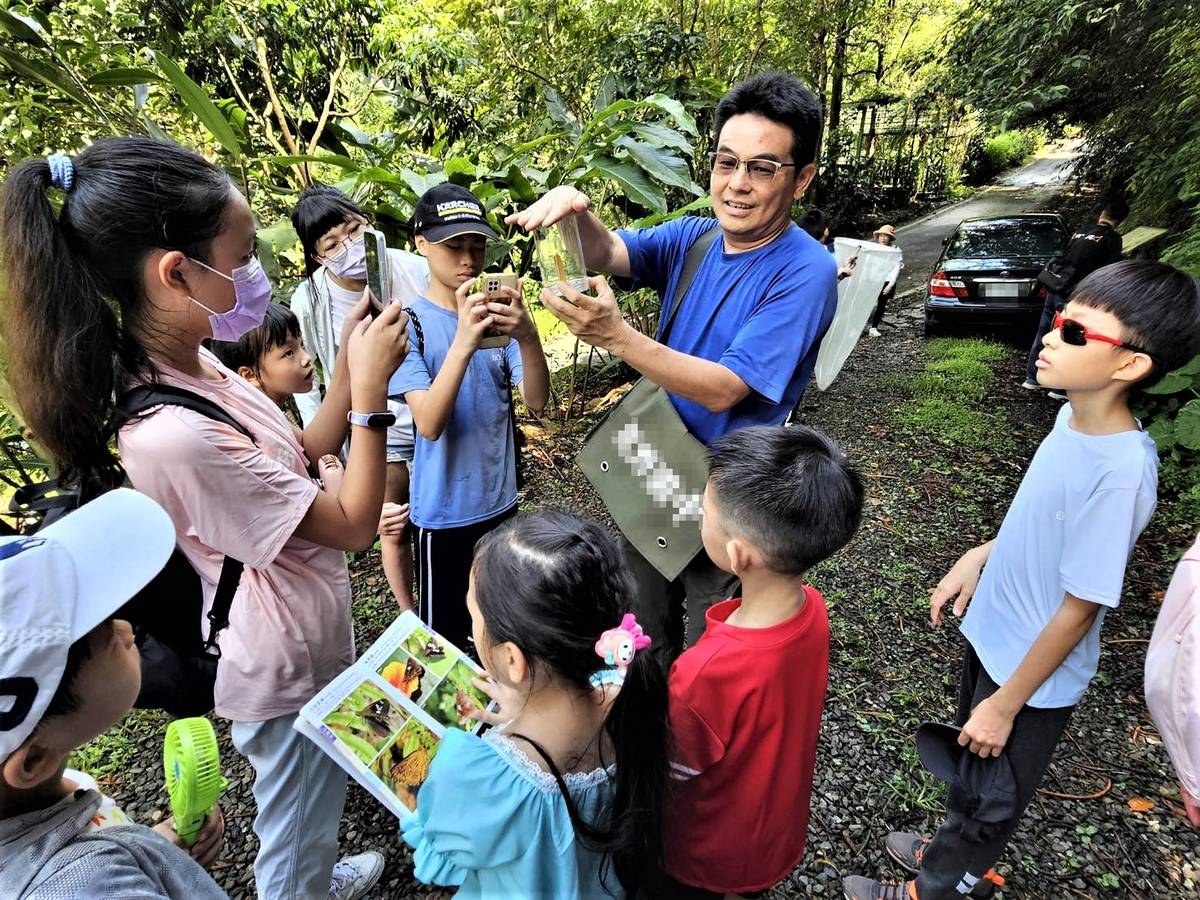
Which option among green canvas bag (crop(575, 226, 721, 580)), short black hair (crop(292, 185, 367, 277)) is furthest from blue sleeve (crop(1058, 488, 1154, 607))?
short black hair (crop(292, 185, 367, 277))

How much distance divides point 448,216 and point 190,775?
1.66 meters

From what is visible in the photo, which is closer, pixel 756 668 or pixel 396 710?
pixel 756 668

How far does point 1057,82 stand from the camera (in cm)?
838

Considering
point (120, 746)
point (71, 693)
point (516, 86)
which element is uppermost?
point (516, 86)

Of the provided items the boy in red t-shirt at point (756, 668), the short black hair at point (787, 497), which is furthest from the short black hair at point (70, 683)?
the short black hair at point (787, 497)

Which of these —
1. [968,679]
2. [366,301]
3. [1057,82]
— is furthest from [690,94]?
[1057,82]

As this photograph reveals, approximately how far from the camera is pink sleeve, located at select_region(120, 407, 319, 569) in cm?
111

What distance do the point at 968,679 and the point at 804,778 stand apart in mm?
Result: 701

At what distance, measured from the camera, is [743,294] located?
1654 mm

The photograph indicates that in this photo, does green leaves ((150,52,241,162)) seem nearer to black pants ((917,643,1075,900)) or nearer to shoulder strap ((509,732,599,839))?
shoulder strap ((509,732,599,839))

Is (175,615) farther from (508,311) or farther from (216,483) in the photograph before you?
(508,311)

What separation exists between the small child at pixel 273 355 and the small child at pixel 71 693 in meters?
1.20

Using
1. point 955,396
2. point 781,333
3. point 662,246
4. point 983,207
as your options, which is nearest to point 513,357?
point 662,246

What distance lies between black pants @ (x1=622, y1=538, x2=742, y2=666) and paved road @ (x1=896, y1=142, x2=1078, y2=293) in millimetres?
10087
